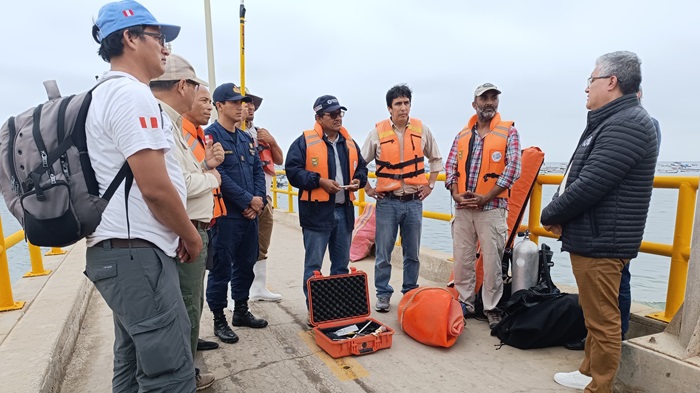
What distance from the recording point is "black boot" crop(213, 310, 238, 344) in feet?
11.1

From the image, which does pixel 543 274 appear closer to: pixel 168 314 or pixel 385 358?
pixel 385 358

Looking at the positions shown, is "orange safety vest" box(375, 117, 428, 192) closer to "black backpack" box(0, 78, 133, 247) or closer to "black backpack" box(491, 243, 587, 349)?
"black backpack" box(491, 243, 587, 349)

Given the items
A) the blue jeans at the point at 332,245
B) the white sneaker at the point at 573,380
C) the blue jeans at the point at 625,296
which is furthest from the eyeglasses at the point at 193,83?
the blue jeans at the point at 625,296

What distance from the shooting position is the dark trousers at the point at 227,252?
333 cm

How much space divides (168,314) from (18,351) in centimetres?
175

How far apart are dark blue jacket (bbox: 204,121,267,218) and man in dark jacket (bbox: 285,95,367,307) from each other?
42 centimetres

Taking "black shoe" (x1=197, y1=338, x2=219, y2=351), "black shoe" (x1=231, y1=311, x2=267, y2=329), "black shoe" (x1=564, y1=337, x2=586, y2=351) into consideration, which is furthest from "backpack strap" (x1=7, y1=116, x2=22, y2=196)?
"black shoe" (x1=564, y1=337, x2=586, y2=351)

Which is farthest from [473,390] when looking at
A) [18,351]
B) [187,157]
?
[18,351]

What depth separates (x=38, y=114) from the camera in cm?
154

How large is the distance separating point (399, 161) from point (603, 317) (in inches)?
87.7

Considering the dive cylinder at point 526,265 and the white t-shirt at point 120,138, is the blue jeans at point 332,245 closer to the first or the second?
the dive cylinder at point 526,265

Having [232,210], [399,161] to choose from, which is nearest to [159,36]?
[232,210]

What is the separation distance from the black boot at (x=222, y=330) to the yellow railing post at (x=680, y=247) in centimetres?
321

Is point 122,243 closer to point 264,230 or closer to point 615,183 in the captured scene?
point 615,183
